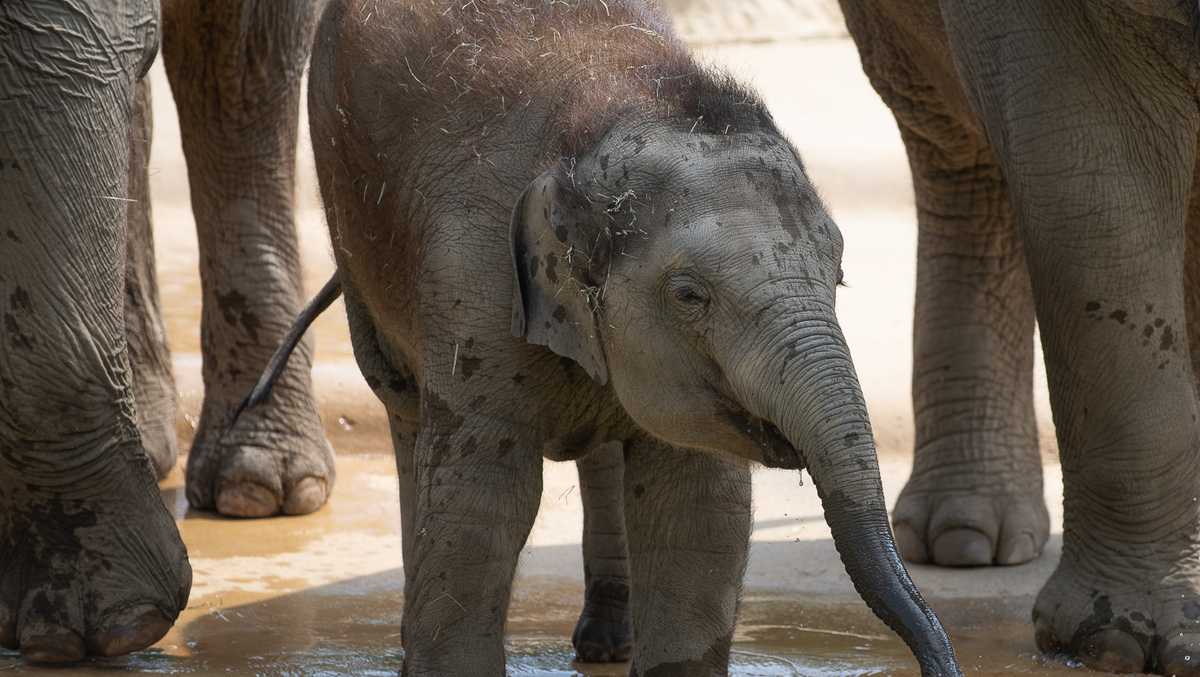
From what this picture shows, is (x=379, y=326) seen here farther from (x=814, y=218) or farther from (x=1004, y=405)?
(x=1004, y=405)

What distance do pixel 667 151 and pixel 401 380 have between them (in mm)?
1086

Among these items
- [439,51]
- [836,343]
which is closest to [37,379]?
[439,51]

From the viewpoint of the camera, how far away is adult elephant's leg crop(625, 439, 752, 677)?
3.97 metres

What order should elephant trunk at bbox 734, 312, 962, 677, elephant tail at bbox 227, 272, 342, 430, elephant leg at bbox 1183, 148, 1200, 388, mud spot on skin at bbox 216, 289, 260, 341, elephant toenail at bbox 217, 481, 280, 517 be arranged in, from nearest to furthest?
elephant trunk at bbox 734, 312, 962, 677 < elephant tail at bbox 227, 272, 342, 430 < elephant leg at bbox 1183, 148, 1200, 388 < elephant toenail at bbox 217, 481, 280, 517 < mud spot on skin at bbox 216, 289, 260, 341

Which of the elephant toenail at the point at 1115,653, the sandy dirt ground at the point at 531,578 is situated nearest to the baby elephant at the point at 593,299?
the sandy dirt ground at the point at 531,578

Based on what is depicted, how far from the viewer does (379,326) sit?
177 inches

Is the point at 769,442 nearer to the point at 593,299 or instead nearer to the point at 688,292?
the point at 688,292

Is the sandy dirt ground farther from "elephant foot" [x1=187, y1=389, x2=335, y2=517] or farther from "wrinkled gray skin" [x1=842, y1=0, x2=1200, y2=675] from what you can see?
"wrinkled gray skin" [x1=842, y1=0, x2=1200, y2=675]

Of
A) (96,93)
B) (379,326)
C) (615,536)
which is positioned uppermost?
(96,93)

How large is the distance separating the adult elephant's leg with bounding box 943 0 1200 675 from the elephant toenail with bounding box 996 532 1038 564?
1078mm

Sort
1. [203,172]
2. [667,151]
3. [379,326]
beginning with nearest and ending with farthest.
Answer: [667,151], [379,326], [203,172]

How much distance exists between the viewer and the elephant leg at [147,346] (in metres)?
6.61

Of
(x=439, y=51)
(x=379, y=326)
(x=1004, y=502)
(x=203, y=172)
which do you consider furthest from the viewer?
(x=203, y=172)

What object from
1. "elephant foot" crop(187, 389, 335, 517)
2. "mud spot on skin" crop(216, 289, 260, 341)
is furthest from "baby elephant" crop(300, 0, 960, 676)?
"mud spot on skin" crop(216, 289, 260, 341)
